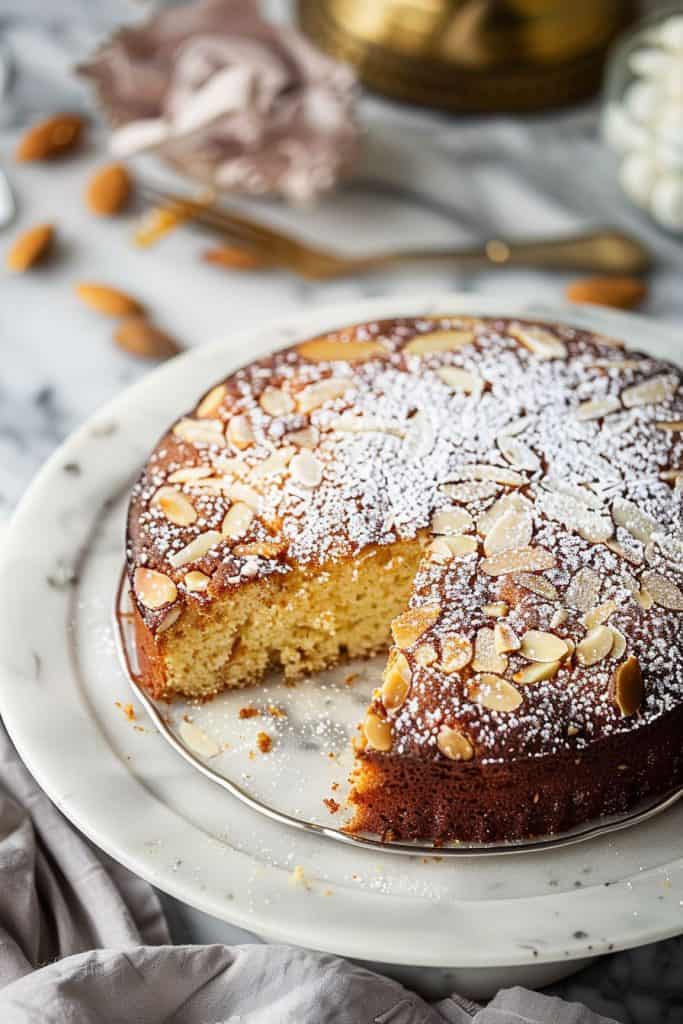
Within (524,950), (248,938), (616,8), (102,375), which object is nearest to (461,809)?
(524,950)

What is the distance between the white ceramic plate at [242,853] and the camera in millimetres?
1673

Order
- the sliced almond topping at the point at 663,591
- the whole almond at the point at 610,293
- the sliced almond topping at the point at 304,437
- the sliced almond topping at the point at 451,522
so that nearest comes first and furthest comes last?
the sliced almond topping at the point at 663,591, the sliced almond topping at the point at 451,522, the sliced almond topping at the point at 304,437, the whole almond at the point at 610,293

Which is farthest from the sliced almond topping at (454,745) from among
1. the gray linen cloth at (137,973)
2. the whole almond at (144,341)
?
the whole almond at (144,341)

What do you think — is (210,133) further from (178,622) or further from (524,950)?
(524,950)

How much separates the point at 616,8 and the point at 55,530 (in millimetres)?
2077

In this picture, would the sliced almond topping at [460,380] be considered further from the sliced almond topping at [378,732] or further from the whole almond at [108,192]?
the whole almond at [108,192]

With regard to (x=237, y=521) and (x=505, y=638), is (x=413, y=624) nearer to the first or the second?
(x=505, y=638)

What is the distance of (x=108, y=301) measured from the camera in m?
2.80

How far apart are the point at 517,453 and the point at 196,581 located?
0.57 meters

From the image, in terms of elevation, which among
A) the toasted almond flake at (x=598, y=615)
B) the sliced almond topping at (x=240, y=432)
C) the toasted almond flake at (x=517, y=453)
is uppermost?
the toasted almond flake at (x=517, y=453)

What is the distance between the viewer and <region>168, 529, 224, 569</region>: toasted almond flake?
6.46 ft

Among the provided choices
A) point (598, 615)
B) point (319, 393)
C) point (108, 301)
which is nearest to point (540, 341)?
point (319, 393)

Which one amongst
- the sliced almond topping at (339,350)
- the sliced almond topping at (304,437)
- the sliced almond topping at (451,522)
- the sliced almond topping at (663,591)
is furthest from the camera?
the sliced almond topping at (339,350)

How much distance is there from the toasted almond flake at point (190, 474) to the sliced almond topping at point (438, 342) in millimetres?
443
